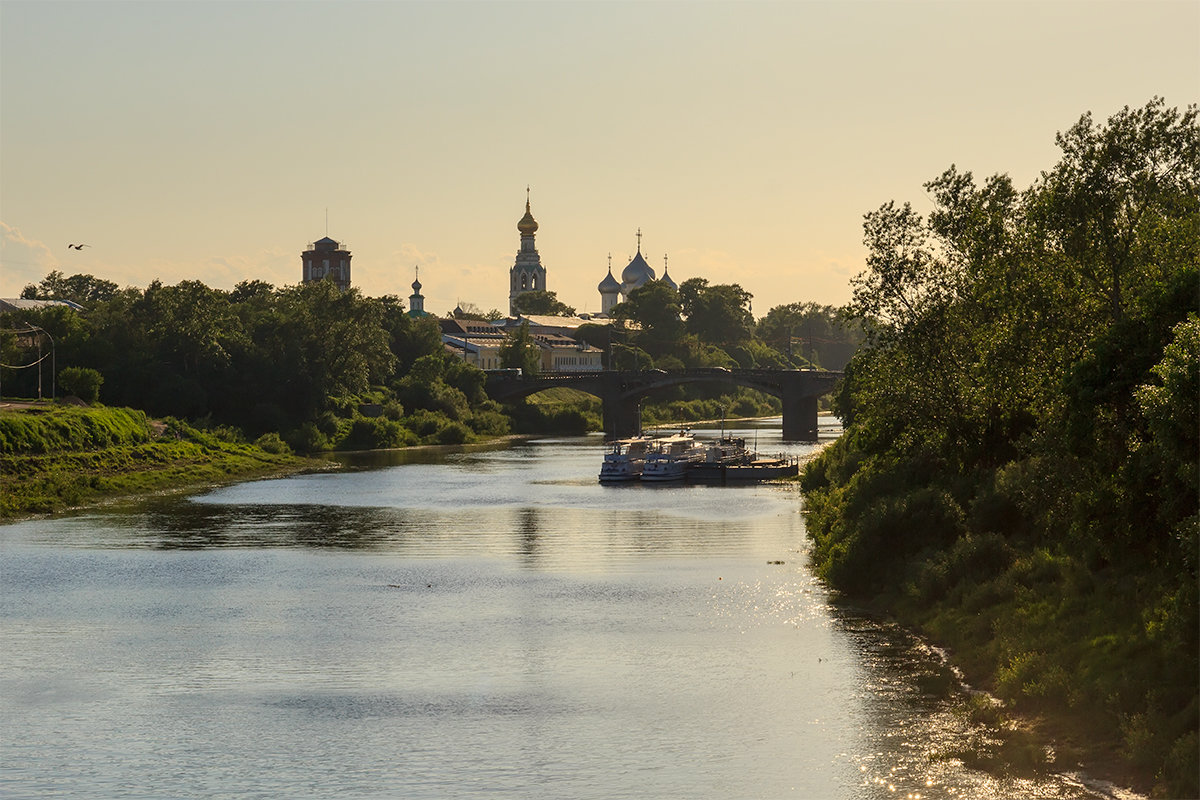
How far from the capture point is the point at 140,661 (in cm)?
3878

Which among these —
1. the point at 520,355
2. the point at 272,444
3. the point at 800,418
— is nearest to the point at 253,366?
the point at 272,444

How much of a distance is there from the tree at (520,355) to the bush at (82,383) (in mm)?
65740

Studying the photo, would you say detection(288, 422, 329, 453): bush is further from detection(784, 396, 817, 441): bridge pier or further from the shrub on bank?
detection(784, 396, 817, 441): bridge pier

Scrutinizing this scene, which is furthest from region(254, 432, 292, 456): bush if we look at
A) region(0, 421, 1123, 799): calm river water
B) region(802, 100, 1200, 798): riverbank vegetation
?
region(802, 100, 1200, 798): riverbank vegetation

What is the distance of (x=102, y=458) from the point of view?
86750mm

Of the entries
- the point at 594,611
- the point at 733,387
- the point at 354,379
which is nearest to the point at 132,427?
the point at 354,379

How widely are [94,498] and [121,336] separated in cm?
3931

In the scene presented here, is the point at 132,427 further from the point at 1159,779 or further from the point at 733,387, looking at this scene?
the point at 733,387

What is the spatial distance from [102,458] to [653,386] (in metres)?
63.2

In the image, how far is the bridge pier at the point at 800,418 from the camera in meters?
132

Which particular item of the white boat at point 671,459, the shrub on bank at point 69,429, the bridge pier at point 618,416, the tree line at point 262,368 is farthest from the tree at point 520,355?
the shrub on bank at point 69,429

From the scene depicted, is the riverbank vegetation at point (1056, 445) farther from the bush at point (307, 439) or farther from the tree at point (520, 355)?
the tree at point (520, 355)

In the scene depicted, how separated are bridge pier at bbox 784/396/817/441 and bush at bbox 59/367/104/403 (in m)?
57.7

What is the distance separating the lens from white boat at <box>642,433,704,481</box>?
95.0 m
